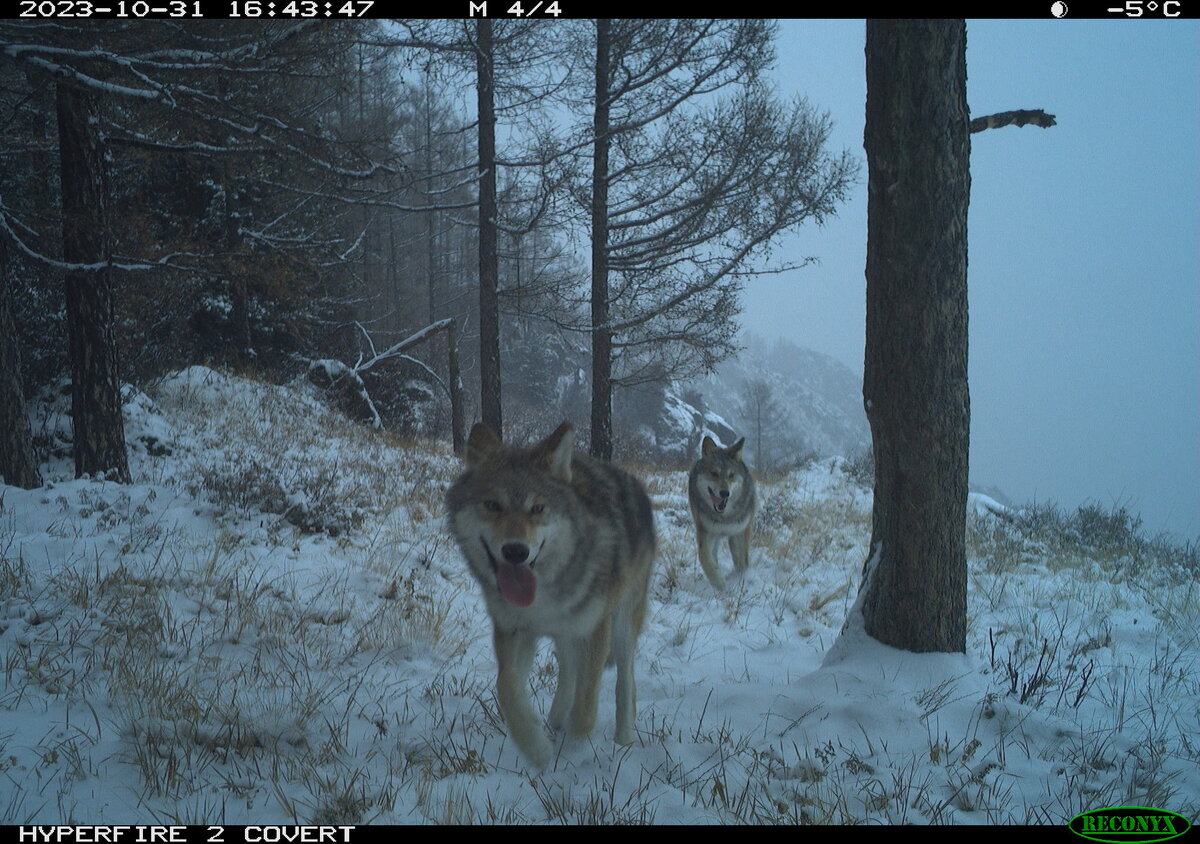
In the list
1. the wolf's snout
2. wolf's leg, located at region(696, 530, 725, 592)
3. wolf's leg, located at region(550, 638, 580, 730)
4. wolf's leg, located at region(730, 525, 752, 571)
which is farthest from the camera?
wolf's leg, located at region(730, 525, 752, 571)

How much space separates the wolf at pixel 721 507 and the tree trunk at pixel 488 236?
550 centimetres

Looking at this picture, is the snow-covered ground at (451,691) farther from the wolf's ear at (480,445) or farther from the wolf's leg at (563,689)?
the wolf's ear at (480,445)

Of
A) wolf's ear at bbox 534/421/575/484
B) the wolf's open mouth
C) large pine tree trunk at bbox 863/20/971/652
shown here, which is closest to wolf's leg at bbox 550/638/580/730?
the wolf's open mouth

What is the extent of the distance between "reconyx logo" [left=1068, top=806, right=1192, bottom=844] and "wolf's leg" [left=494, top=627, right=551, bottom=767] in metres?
2.25

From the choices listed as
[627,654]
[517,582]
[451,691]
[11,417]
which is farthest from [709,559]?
[11,417]

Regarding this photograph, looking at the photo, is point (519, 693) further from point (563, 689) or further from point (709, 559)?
point (709, 559)

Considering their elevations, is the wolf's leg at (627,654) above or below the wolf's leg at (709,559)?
above

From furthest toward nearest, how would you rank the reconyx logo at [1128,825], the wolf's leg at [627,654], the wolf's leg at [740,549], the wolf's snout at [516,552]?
the wolf's leg at [740,549] < the wolf's leg at [627,654] < the wolf's snout at [516,552] < the reconyx logo at [1128,825]

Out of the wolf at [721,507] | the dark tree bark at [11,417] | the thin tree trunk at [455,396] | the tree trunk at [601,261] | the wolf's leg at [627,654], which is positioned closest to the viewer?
the wolf's leg at [627,654]

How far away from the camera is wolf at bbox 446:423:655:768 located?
3066mm

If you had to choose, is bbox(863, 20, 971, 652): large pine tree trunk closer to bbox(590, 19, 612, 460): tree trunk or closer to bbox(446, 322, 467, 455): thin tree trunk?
bbox(590, 19, 612, 460): tree trunk

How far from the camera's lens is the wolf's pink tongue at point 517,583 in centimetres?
299

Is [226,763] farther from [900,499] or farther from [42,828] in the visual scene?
[900,499]

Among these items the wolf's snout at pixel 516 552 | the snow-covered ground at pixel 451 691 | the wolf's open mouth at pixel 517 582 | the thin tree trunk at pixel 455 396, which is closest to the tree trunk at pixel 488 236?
the thin tree trunk at pixel 455 396
